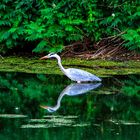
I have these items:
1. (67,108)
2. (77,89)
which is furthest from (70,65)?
(67,108)

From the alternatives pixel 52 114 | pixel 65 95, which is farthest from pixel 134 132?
pixel 65 95

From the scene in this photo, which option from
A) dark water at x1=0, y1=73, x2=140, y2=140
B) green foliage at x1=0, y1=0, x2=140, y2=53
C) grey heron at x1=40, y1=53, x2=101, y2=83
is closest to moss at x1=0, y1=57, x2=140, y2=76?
dark water at x1=0, y1=73, x2=140, y2=140

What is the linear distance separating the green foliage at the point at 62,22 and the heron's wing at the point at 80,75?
9.68 feet

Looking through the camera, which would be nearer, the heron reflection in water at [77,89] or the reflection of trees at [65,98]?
the reflection of trees at [65,98]

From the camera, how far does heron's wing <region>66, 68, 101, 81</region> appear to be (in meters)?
13.5

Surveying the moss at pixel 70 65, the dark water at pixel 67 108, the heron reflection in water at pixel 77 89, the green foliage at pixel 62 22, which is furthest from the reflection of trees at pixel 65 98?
the green foliage at pixel 62 22

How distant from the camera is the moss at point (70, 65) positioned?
1444cm

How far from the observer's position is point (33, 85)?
13336 mm

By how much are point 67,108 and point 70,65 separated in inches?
174

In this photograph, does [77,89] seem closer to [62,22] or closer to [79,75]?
[79,75]

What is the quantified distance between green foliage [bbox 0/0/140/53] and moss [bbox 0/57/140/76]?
71 centimetres

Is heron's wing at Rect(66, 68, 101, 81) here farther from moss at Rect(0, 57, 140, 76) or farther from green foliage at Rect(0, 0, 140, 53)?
green foliage at Rect(0, 0, 140, 53)

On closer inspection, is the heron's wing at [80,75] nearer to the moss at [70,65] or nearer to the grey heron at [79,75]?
the grey heron at [79,75]

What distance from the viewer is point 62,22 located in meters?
16.9
